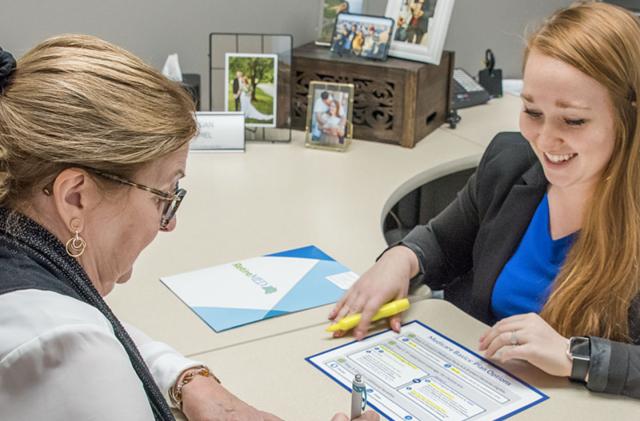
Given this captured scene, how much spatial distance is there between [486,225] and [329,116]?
2.60 ft

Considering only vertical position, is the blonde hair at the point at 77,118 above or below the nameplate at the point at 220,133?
above

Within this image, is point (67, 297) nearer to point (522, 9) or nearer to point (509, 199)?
point (509, 199)

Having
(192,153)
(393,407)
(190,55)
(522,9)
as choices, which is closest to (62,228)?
(393,407)

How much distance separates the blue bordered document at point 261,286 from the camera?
1.50 metres

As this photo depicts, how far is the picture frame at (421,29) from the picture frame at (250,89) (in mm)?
376

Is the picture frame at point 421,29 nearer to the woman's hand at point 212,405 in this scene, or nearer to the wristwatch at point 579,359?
the wristwatch at point 579,359

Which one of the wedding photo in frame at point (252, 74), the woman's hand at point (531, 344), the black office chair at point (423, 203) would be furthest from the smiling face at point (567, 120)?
the black office chair at point (423, 203)

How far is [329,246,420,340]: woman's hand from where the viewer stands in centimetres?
148

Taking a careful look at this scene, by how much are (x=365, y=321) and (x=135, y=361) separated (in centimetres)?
52

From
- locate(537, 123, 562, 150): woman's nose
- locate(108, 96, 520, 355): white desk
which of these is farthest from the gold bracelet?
locate(537, 123, 562, 150): woman's nose

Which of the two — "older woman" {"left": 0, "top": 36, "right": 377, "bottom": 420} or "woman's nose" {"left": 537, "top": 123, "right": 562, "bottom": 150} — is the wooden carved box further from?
"older woman" {"left": 0, "top": 36, "right": 377, "bottom": 420}

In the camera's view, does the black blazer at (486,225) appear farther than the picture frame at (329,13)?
No

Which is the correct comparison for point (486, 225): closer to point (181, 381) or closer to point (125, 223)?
point (181, 381)

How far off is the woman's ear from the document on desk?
1.74 feet
